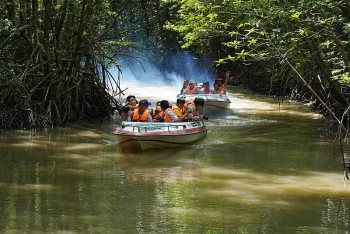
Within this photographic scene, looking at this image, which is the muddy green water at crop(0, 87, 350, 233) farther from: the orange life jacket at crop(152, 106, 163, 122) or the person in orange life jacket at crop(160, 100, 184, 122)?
the orange life jacket at crop(152, 106, 163, 122)

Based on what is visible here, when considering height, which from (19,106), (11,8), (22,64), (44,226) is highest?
(11,8)

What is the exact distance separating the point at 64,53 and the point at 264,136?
5.48 metres

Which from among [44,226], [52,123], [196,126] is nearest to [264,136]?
[196,126]

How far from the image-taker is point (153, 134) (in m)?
13.5

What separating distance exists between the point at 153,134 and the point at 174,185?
10.1 ft

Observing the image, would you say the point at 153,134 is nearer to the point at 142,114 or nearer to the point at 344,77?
the point at 142,114

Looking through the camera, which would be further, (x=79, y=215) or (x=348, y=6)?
(x=348, y=6)

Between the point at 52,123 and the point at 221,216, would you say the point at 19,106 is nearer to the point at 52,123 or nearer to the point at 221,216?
the point at 52,123

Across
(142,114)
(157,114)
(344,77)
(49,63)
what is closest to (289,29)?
(344,77)

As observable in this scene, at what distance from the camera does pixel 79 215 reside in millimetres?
8539

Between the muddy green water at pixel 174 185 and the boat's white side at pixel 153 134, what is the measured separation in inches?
8.6

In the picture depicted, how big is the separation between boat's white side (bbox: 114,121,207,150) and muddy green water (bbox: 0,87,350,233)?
218mm

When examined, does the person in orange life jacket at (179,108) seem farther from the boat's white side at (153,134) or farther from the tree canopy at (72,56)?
the tree canopy at (72,56)

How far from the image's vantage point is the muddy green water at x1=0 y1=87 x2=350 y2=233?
8.28 meters
